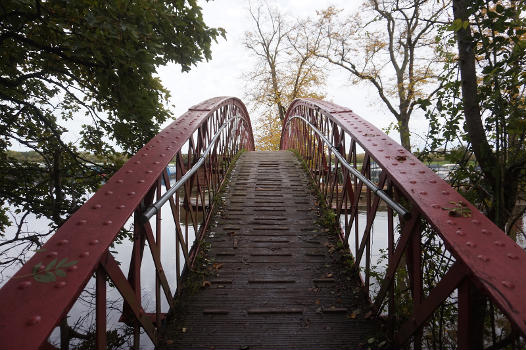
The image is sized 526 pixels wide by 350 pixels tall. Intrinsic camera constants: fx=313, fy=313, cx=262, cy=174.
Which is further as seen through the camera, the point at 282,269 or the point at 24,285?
the point at 282,269

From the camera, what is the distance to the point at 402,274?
9.27ft

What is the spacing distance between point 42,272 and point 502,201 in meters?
2.69

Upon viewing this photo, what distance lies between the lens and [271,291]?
114 inches

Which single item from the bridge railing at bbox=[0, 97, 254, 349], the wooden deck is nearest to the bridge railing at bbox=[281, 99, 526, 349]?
the wooden deck

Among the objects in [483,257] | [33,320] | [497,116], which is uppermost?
[497,116]

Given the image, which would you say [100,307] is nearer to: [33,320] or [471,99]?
[33,320]

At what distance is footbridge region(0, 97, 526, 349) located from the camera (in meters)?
1.35

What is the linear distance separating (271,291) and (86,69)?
3.64 metres

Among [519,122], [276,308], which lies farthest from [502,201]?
[276,308]

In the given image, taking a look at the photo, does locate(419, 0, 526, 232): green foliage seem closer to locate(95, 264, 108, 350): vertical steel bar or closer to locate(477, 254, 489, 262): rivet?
locate(477, 254, 489, 262): rivet

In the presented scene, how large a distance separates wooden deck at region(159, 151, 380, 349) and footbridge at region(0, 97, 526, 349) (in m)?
0.01

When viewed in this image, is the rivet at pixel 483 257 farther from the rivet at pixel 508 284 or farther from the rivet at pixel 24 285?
the rivet at pixel 24 285

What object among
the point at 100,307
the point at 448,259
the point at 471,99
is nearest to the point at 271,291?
the point at 448,259

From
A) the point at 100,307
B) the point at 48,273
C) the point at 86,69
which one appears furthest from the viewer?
the point at 86,69
